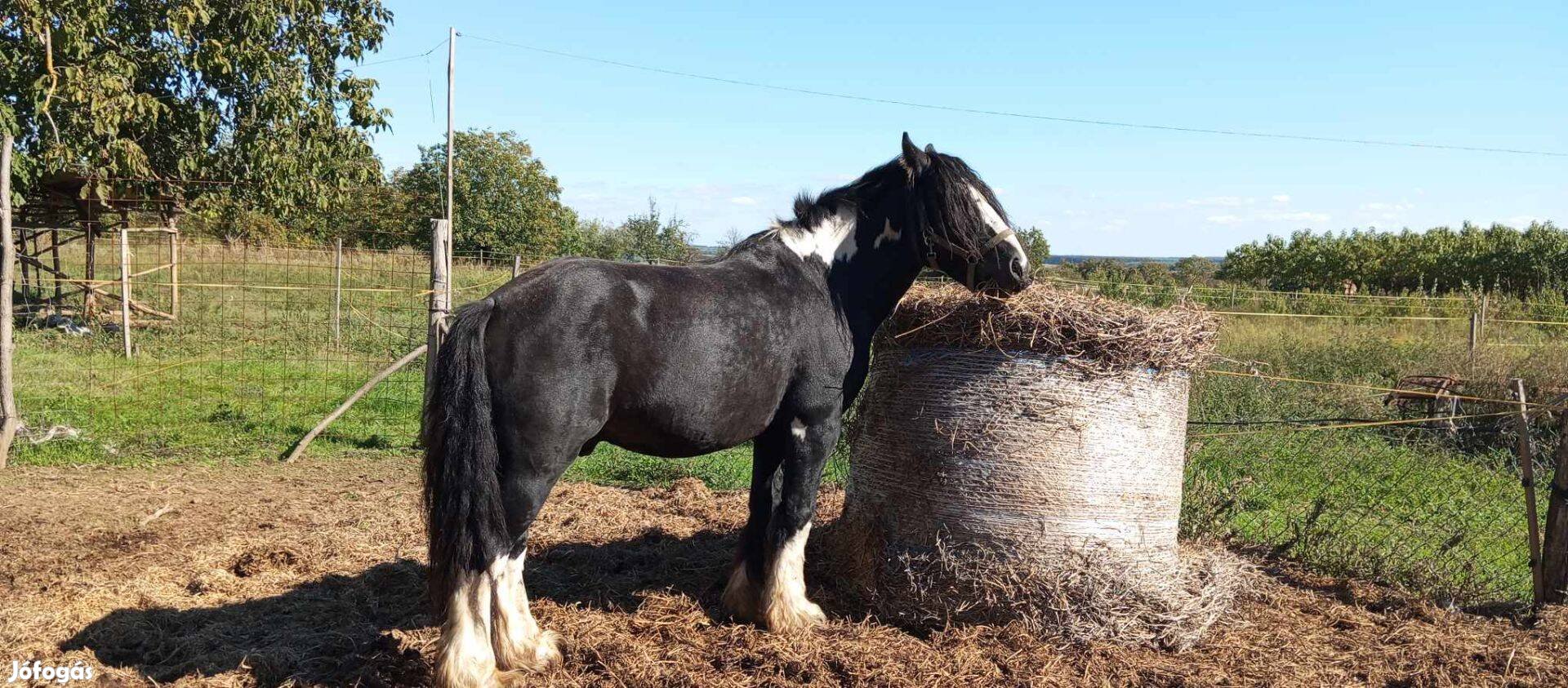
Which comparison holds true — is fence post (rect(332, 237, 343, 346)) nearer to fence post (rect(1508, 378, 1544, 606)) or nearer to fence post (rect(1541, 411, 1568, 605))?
fence post (rect(1508, 378, 1544, 606))

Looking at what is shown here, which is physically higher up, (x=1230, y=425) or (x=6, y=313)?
(x=6, y=313)

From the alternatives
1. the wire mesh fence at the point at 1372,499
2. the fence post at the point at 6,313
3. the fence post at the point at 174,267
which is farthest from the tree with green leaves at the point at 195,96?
the wire mesh fence at the point at 1372,499

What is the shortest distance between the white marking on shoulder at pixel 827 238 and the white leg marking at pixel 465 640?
6.41 feet

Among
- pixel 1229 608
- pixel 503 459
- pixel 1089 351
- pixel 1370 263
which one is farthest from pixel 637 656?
pixel 1370 263

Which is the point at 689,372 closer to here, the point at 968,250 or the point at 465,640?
the point at 465,640

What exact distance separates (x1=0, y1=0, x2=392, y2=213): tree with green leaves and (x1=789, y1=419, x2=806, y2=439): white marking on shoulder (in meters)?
10.2

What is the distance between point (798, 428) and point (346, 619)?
7.45 ft

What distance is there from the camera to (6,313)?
22.1ft

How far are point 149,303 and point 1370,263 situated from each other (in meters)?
38.4

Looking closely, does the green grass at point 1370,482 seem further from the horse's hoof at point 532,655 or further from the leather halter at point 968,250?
the horse's hoof at point 532,655

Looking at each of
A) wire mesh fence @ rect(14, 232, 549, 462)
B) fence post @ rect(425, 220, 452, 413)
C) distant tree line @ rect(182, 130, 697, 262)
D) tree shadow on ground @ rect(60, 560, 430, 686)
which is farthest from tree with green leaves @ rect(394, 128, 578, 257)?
tree shadow on ground @ rect(60, 560, 430, 686)

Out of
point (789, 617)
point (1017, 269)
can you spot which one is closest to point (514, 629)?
point (789, 617)

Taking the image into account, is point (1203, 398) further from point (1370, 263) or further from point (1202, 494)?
point (1370, 263)

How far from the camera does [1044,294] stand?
409 cm
